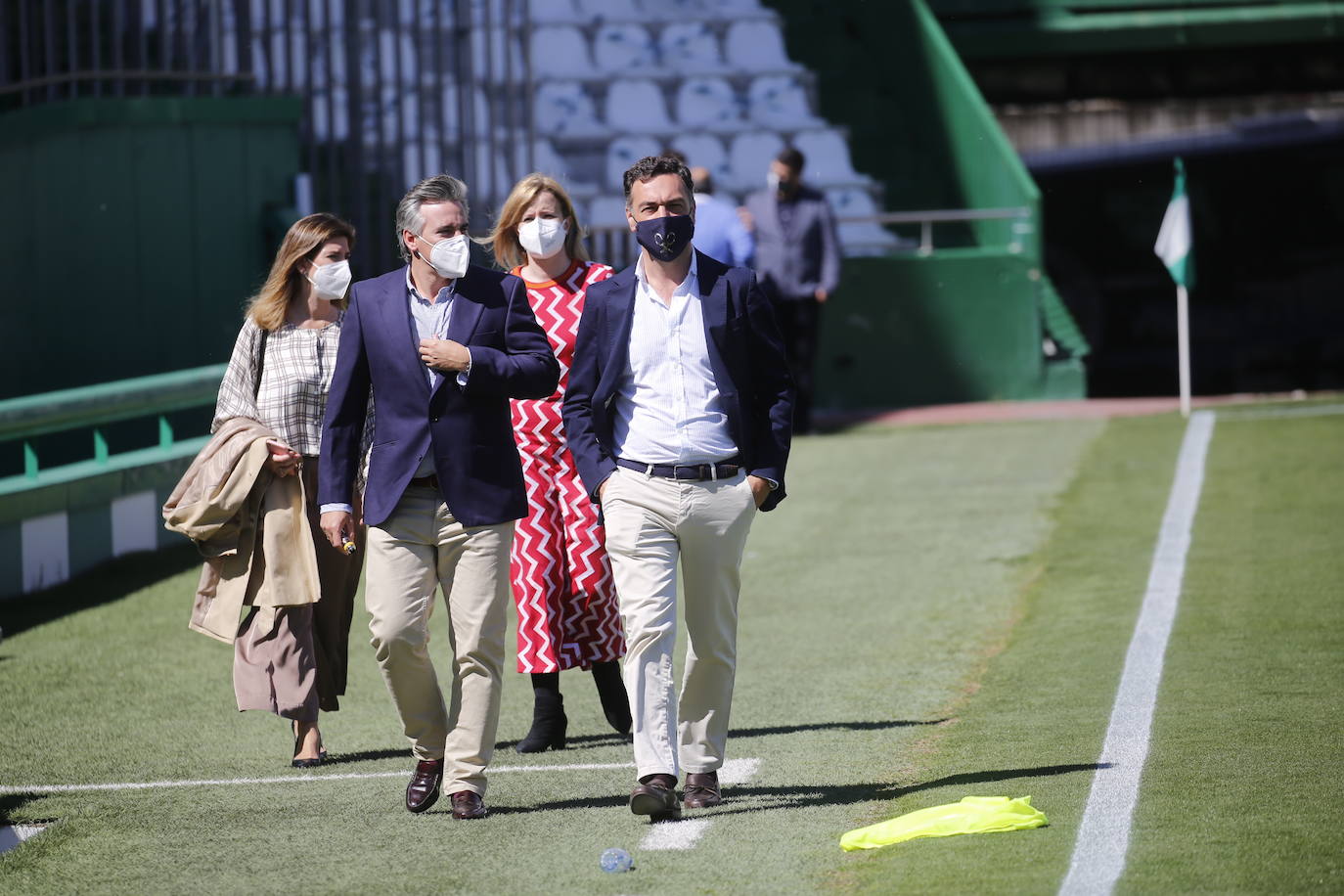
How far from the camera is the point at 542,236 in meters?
6.71

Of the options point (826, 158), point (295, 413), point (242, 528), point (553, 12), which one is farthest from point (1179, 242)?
point (242, 528)

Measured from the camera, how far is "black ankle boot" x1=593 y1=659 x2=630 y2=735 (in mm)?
7102

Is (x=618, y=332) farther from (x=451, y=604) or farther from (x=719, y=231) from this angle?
(x=719, y=231)

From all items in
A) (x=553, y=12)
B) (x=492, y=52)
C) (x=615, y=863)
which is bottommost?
(x=615, y=863)

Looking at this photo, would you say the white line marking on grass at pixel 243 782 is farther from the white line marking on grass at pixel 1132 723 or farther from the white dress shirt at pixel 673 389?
the white line marking on grass at pixel 1132 723

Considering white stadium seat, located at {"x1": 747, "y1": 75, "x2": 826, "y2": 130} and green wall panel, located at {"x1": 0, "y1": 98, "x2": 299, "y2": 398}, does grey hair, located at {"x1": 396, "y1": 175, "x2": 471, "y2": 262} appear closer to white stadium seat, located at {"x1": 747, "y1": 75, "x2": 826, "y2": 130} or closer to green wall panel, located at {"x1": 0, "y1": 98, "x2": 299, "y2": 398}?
green wall panel, located at {"x1": 0, "y1": 98, "x2": 299, "y2": 398}

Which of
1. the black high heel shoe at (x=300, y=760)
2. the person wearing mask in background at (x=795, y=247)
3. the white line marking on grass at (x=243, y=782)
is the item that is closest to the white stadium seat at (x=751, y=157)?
the person wearing mask in background at (x=795, y=247)

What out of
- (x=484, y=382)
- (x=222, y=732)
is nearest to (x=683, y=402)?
(x=484, y=382)

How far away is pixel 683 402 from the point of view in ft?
18.9

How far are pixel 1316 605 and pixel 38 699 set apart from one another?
5.17m

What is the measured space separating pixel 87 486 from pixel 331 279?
4.17 meters

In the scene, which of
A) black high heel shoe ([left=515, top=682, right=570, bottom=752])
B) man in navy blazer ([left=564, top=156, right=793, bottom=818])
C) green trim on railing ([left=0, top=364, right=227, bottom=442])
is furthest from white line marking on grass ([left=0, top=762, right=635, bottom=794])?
green trim on railing ([left=0, top=364, right=227, bottom=442])

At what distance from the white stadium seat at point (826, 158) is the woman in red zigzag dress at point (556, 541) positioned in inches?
480

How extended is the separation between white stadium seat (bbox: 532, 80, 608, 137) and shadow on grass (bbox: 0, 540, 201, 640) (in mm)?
9362
